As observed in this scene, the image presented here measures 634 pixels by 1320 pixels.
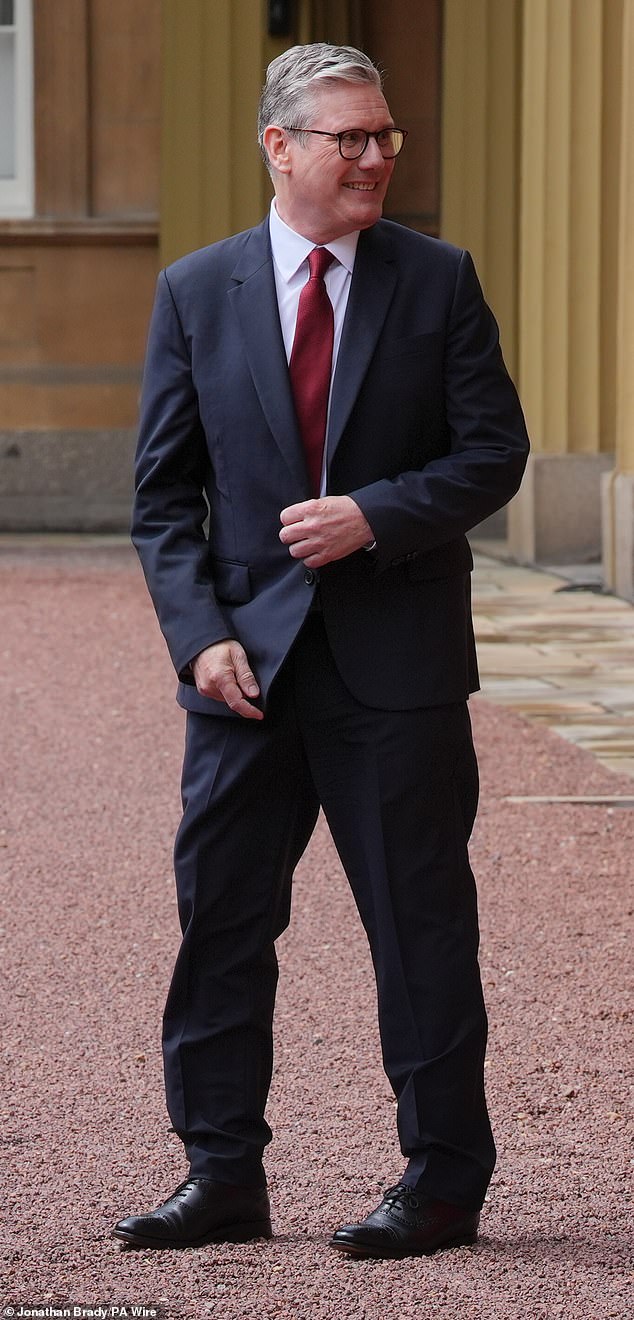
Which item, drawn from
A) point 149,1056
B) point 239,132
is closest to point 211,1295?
point 149,1056

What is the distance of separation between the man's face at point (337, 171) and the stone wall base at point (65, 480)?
36.8 ft

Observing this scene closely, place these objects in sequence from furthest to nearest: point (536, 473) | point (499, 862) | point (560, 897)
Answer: point (536, 473) < point (499, 862) < point (560, 897)

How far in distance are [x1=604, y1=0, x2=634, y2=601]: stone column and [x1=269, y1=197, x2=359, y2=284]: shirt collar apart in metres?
7.51

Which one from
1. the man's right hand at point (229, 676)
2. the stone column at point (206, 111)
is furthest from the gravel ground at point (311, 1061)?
the stone column at point (206, 111)

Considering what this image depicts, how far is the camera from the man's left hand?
2701 millimetres

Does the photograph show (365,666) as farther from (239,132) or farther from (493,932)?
(239,132)

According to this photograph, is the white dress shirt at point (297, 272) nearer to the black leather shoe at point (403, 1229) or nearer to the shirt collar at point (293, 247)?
the shirt collar at point (293, 247)

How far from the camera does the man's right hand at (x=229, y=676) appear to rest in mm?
2771

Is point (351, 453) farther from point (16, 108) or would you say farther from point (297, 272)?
point (16, 108)

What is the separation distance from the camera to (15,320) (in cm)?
1392

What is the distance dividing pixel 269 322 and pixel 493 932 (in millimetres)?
2263

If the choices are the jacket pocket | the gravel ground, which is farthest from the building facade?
the jacket pocket

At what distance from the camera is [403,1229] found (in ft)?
9.27

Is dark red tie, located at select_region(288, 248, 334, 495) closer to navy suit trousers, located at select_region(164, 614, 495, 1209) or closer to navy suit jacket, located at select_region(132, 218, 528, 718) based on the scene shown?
navy suit jacket, located at select_region(132, 218, 528, 718)
